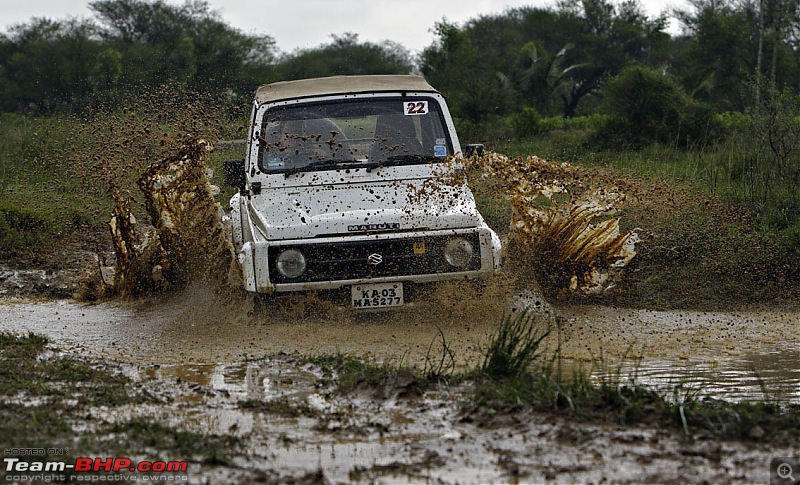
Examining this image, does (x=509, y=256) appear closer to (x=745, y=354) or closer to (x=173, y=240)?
(x=745, y=354)

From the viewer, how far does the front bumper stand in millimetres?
6258

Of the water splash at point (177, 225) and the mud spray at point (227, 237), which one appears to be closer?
the mud spray at point (227, 237)

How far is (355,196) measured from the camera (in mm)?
6715

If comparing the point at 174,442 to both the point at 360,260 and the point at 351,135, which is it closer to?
the point at 360,260

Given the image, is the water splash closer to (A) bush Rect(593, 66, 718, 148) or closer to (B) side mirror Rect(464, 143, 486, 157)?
(B) side mirror Rect(464, 143, 486, 157)

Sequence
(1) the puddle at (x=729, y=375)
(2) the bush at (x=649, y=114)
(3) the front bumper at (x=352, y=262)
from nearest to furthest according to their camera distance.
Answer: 1. (1) the puddle at (x=729, y=375)
2. (3) the front bumper at (x=352, y=262)
3. (2) the bush at (x=649, y=114)

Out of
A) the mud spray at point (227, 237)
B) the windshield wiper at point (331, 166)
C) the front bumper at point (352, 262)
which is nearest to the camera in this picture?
the front bumper at point (352, 262)

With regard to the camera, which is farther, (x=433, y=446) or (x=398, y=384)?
(x=398, y=384)
